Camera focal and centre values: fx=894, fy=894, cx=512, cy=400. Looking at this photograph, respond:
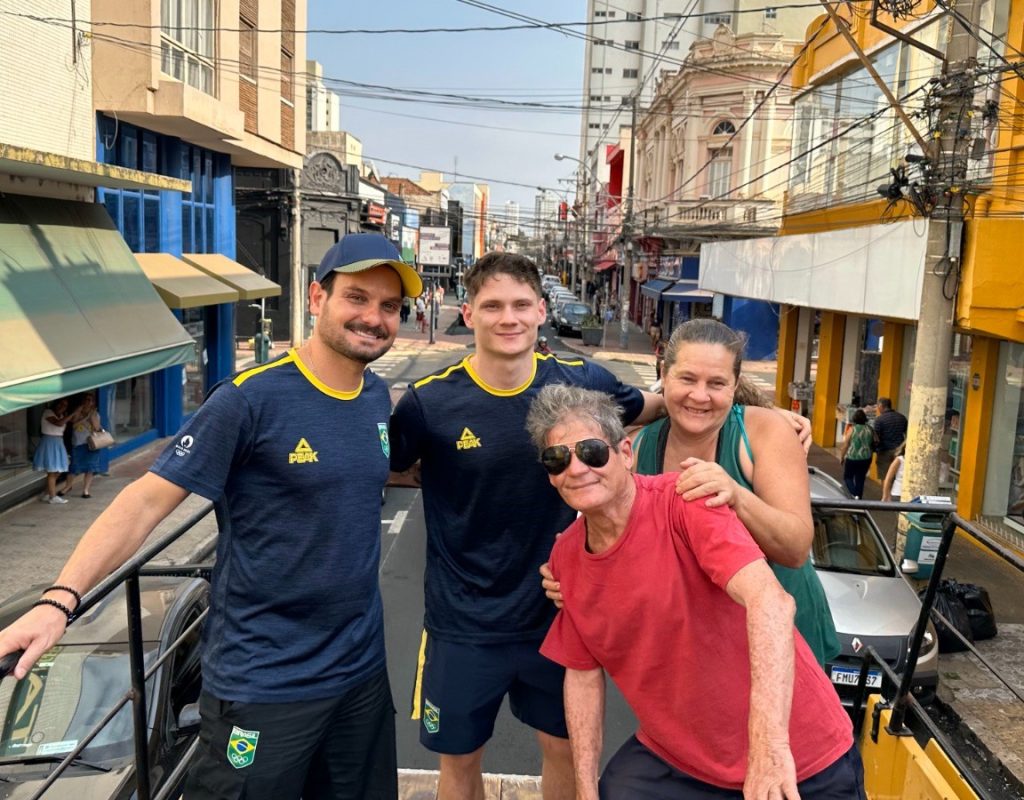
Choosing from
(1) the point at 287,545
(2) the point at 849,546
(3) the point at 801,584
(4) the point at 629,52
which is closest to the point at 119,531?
(1) the point at 287,545

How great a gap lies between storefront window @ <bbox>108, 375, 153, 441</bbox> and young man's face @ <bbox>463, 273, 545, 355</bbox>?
46.7 ft

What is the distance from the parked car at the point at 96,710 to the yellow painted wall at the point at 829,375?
57.3ft

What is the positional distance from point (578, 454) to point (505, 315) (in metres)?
0.78

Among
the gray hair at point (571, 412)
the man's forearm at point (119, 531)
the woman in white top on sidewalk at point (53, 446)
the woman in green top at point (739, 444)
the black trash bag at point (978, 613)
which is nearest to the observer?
the man's forearm at point (119, 531)

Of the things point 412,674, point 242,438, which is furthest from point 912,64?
point 242,438

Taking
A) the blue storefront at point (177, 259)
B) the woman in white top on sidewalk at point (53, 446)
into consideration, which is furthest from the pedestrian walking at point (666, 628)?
the blue storefront at point (177, 259)

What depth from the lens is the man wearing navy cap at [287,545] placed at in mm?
2566

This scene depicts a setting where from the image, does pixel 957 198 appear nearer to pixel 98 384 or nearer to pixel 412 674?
pixel 412 674

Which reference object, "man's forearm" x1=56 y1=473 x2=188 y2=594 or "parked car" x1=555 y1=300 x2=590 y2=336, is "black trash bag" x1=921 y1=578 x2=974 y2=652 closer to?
"man's forearm" x1=56 y1=473 x2=188 y2=594

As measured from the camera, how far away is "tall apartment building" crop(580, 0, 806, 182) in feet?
248

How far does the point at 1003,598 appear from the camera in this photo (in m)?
10.3

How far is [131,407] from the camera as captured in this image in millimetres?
16812

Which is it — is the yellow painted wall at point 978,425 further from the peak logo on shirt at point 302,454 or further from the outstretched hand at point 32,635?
the outstretched hand at point 32,635

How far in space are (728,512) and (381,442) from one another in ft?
3.53
